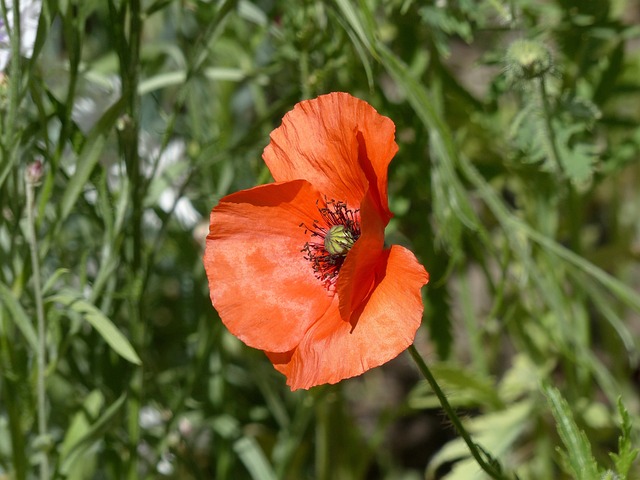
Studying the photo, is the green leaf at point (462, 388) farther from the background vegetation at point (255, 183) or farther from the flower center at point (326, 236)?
the flower center at point (326, 236)

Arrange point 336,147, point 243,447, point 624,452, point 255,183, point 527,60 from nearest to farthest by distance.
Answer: point 624,452, point 336,147, point 527,60, point 243,447, point 255,183

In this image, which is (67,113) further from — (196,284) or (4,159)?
(196,284)

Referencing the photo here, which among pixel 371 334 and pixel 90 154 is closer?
pixel 371 334

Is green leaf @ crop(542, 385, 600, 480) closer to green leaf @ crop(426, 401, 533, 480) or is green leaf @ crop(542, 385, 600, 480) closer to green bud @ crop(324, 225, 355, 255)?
green bud @ crop(324, 225, 355, 255)

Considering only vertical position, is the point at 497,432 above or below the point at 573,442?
below

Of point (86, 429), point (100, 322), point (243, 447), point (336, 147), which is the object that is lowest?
→ point (243, 447)

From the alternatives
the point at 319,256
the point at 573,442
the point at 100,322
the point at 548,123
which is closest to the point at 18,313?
the point at 100,322

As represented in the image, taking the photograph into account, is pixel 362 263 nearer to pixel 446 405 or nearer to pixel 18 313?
pixel 446 405
